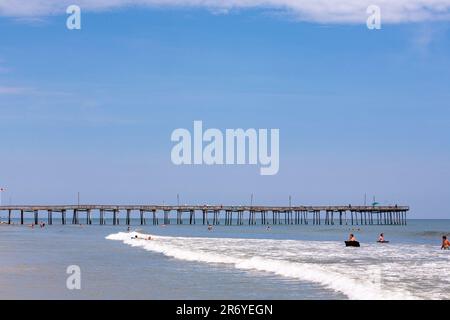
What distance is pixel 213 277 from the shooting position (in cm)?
2430

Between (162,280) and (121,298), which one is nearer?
(121,298)

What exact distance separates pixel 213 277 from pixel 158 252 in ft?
51.9

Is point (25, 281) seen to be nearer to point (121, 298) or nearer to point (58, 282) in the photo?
point (58, 282)

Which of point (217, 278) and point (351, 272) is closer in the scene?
point (217, 278)

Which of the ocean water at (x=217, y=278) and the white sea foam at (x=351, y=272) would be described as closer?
the ocean water at (x=217, y=278)

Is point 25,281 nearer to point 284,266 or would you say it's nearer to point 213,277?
point 213,277

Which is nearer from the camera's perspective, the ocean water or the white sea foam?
the ocean water

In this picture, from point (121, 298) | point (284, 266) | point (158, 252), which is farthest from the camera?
point (158, 252)
